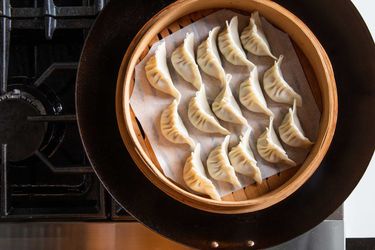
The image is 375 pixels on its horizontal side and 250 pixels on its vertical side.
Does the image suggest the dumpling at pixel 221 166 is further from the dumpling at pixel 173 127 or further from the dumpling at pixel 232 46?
the dumpling at pixel 232 46

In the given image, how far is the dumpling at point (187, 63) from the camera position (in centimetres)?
92

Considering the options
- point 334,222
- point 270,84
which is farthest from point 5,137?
point 334,222

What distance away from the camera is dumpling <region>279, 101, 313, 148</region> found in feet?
Result: 3.03

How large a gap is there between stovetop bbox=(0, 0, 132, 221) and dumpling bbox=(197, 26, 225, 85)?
0.81 ft

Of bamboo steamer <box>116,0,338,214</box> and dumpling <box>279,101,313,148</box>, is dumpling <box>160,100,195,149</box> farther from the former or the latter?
dumpling <box>279,101,313,148</box>

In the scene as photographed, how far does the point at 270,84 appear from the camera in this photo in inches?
37.0

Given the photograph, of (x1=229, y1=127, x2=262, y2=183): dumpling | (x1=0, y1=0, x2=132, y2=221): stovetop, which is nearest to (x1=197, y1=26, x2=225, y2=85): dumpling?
(x1=229, y1=127, x2=262, y2=183): dumpling

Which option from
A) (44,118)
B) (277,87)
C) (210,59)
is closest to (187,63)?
(210,59)

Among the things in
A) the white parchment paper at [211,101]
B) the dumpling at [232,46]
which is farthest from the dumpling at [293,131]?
the dumpling at [232,46]

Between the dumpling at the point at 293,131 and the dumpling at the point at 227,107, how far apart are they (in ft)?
0.24

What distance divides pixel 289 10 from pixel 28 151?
581 mm

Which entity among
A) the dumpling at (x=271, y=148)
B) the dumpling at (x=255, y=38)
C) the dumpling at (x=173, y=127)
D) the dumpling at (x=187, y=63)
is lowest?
the dumpling at (x=271, y=148)

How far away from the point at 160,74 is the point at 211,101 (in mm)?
110

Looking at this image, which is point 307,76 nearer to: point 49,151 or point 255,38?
point 255,38
